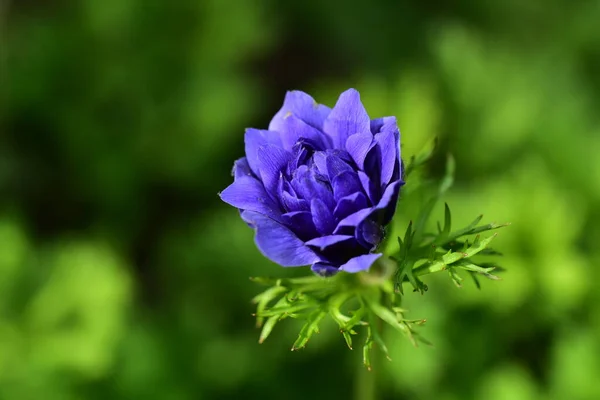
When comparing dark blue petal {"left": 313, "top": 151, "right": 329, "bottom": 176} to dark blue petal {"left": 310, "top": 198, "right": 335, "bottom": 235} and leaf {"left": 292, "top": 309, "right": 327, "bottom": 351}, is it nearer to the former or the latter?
dark blue petal {"left": 310, "top": 198, "right": 335, "bottom": 235}

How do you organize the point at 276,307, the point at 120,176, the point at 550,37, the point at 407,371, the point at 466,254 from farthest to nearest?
the point at 550,37
the point at 120,176
the point at 407,371
the point at 276,307
the point at 466,254

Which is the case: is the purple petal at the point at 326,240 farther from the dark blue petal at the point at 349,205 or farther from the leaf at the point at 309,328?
the leaf at the point at 309,328

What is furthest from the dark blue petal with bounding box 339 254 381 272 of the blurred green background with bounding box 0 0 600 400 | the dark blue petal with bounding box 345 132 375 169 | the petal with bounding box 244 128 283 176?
the blurred green background with bounding box 0 0 600 400

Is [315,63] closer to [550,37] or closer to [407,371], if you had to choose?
[550,37]

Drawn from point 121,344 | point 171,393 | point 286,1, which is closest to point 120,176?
point 121,344

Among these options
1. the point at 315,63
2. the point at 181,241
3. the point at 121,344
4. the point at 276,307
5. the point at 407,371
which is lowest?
the point at 407,371

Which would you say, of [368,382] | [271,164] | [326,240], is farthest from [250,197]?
[368,382]
